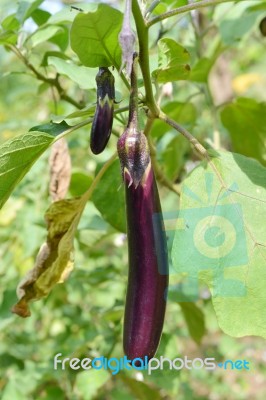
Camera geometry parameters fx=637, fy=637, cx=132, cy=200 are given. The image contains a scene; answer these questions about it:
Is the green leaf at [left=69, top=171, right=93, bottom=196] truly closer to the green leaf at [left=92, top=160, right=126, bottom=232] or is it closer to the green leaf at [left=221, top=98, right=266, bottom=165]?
the green leaf at [left=92, top=160, right=126, bottom=232]

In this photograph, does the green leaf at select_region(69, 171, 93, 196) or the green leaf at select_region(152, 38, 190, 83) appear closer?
the green leaf at select_region(152, 38, 190, 83)

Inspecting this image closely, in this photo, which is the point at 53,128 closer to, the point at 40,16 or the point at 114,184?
the point at 114,184

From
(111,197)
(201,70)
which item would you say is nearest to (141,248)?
(111,197)

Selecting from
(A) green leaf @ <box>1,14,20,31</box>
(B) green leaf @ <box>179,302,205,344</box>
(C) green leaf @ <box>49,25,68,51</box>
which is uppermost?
(A) green leaf @ <box>1,14,20,31</box>

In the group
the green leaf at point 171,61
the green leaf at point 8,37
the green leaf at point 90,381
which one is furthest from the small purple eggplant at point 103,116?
the green leaf at point 90,381

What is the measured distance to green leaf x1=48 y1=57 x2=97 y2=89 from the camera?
798 millimetres

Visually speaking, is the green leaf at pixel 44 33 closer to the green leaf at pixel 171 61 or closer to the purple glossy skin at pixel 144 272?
the green leaf at pixel 171 61

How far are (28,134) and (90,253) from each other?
776 mm

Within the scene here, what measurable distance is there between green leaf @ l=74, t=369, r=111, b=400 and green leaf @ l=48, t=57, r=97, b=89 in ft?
1.91

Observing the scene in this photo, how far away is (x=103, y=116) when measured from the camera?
0.62 meters

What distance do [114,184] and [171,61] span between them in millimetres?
267

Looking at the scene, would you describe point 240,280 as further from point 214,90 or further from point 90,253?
point 214,90

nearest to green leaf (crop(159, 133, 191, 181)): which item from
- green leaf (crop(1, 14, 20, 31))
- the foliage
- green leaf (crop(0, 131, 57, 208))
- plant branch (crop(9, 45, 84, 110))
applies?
the foliage

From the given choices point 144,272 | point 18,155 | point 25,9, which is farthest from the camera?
point 25,9
